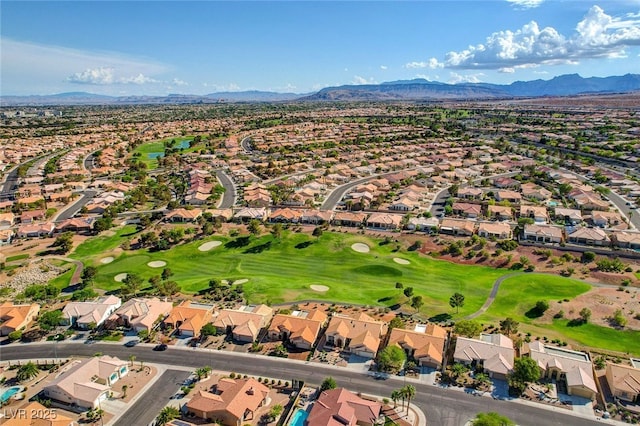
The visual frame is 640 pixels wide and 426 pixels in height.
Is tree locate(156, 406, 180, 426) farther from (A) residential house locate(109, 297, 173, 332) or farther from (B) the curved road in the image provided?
(A) residential house locate(109, 297, 173, 332)

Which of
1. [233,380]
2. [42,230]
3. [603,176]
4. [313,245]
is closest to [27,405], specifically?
[233,380]

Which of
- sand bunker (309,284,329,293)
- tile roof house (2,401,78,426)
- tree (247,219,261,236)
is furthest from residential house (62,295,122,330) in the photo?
tree (247,219,261,236)

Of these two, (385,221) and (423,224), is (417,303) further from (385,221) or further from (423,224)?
(385,221)

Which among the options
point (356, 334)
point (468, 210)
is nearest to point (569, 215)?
point (468, 210)

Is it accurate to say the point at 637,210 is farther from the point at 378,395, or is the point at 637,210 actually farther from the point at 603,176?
the point at 378,395

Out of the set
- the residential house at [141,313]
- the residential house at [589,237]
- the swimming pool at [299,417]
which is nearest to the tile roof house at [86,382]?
the residential house at [141,313]

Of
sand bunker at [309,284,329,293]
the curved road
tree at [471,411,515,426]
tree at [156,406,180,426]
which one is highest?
tree at [471,411,515,426]
